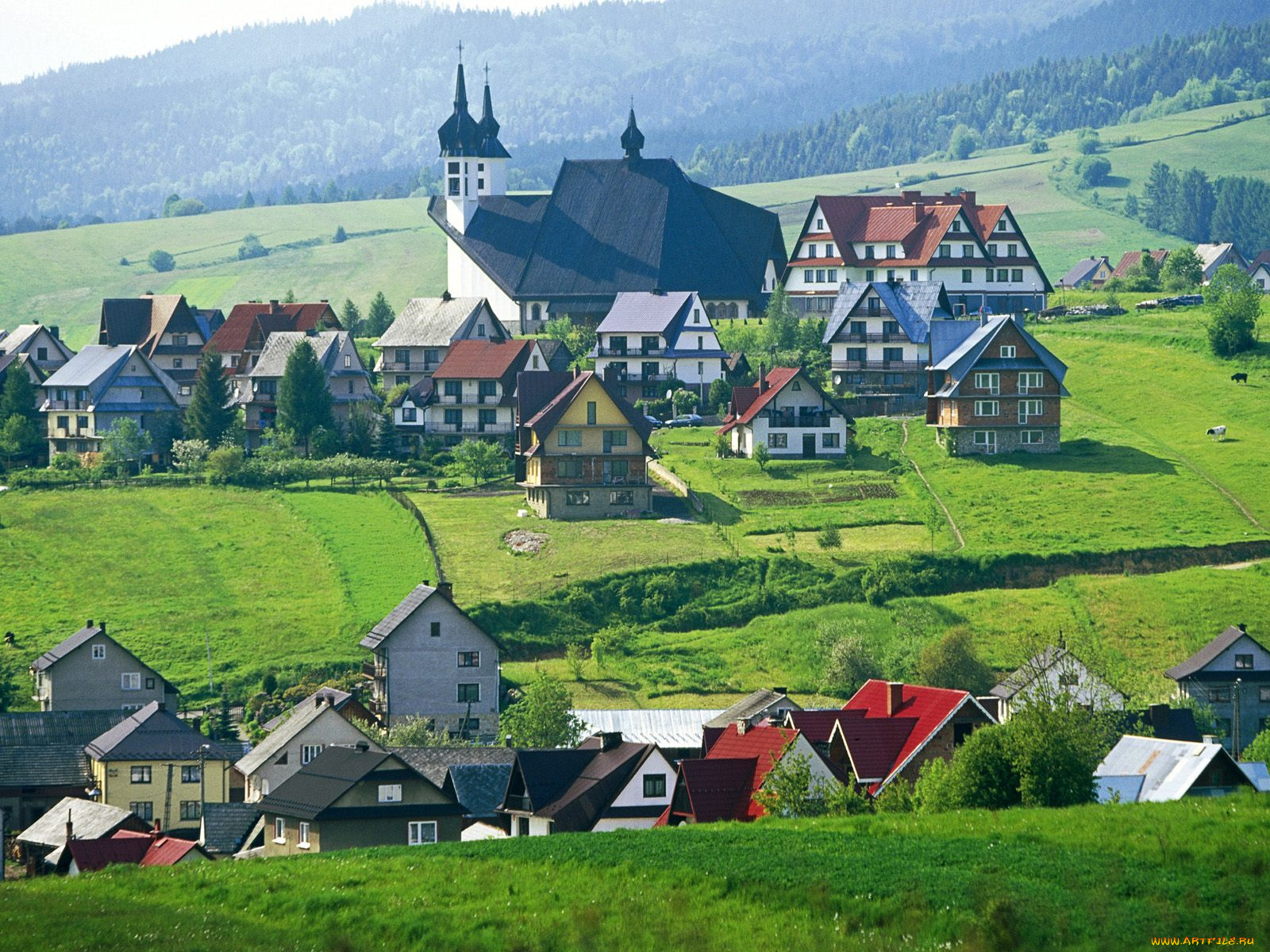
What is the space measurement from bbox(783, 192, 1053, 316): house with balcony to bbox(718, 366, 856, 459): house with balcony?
19.9 meters

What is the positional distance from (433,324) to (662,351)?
12.1 meters

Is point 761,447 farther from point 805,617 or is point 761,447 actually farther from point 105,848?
point 105,848

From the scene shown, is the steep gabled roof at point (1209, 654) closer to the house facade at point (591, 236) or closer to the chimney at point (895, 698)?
the chimney at point (895, 698)

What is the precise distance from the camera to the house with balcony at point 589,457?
250ft

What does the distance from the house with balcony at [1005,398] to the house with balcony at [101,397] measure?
35546 mm

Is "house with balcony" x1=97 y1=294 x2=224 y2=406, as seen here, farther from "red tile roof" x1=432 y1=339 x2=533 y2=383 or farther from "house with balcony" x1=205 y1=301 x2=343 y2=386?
"red tile roof" x1=432 y1=339 x2=533 y2=383

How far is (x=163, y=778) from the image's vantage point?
172 feet

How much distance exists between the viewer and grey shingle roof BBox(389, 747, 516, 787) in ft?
153

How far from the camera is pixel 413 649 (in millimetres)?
58812

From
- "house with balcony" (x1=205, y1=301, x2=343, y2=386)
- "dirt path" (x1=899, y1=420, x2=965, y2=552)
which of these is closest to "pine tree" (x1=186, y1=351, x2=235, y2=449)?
"house with balcony" (x1=205, y1=301, x2=343, y2=386)

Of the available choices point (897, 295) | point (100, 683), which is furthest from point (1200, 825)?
Result: point (897, 295)

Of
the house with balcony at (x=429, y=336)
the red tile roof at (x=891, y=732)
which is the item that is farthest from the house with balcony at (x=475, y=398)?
the red tile roof at (x=891, y=732)

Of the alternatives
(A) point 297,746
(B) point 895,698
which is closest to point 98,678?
(A) point 297,746

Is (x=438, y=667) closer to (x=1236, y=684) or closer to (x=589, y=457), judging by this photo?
(x=589, y=457)
